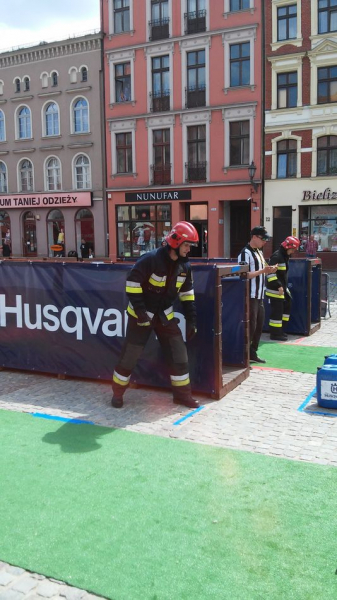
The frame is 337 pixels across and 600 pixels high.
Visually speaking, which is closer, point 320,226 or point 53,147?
point 320,226

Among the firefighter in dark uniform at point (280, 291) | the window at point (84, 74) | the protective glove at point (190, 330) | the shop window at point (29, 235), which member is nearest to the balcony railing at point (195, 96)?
the window at point (84, 74)

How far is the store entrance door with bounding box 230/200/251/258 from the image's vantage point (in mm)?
29609

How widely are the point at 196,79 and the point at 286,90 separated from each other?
5.00m

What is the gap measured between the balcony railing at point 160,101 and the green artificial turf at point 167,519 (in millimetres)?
27258

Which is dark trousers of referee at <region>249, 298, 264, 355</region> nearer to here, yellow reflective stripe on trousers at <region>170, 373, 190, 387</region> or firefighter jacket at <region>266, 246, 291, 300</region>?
firefighter jacket at <region>266, 246, 291, 300</region>

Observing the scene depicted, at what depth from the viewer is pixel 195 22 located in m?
28.6

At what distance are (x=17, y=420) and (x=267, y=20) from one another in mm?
26944

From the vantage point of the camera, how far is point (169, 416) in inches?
243

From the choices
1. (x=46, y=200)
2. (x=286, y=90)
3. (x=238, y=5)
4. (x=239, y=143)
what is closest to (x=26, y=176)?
(x=46, y=200)

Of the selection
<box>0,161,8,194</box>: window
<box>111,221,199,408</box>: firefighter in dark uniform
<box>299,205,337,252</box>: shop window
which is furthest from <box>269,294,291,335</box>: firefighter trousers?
<box>0,161,8,194</box>: window

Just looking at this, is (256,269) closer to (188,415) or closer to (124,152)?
(188,415)

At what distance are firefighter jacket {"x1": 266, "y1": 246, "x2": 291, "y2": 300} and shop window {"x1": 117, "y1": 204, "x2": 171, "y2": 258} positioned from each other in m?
20.7

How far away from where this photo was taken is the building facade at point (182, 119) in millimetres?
27844

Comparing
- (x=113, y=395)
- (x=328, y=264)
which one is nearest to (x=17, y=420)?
(x=113, y=395)
